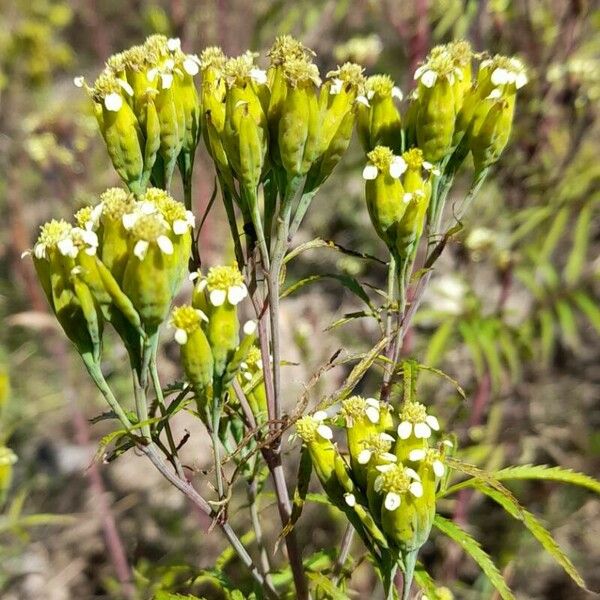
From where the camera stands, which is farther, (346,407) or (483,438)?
(483,438)

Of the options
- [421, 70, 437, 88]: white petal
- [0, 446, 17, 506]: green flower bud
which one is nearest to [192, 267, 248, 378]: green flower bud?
[421, 70, 437, 88]: white petal

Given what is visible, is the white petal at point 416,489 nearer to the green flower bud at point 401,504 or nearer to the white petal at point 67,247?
the green flower bud at point 401,504

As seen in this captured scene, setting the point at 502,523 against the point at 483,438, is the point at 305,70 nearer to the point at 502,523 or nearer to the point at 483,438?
the point at 483,438

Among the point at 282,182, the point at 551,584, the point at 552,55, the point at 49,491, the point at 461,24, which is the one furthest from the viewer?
the point at 49,491

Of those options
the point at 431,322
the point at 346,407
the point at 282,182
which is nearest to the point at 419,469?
the point at 346,407

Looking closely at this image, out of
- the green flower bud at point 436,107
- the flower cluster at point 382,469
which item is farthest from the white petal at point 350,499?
the green flower bud at point 436,107

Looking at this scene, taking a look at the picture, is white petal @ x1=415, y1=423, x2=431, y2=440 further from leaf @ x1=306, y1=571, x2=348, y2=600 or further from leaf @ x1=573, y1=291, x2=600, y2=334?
leaf @ x1=573, y1=291, x2=600, y2=334

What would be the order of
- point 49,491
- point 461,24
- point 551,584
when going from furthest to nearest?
point 49,491 → point 551,584 → point 461,24
